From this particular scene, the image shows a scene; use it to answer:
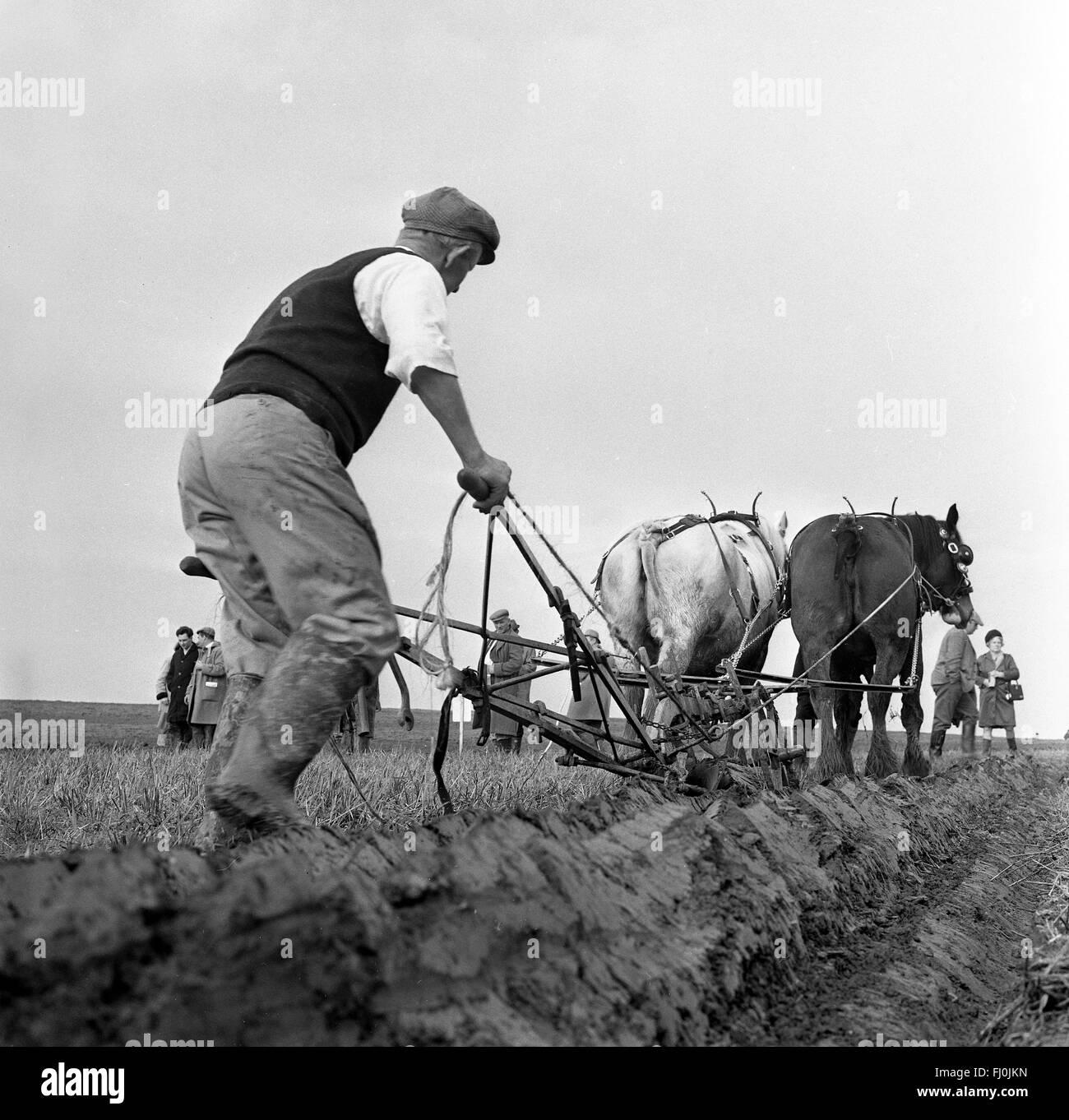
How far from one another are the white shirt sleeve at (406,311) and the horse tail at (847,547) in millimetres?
6456

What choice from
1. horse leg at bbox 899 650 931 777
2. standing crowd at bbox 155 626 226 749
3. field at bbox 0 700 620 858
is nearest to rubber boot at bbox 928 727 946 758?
horse leg at bbox 899 650 931 777

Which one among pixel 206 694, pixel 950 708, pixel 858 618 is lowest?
pixel 950 708

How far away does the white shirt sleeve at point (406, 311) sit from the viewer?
10.6ft

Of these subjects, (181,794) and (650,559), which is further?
(650,559)

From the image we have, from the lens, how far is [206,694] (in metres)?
12.4

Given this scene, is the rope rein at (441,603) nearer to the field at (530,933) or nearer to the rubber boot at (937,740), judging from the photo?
the field at (530,933)

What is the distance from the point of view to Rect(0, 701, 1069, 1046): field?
6.16 feet

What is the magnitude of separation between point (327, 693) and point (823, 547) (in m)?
7.03

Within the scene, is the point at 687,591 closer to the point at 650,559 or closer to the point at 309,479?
the point at 650,559

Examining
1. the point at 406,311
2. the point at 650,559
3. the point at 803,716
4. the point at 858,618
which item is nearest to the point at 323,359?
the point at 406,311

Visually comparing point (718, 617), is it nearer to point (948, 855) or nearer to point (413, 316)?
point (948, 855)

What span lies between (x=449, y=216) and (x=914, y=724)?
282 inches

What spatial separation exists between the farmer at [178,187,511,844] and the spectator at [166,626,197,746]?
10457 millimetres
